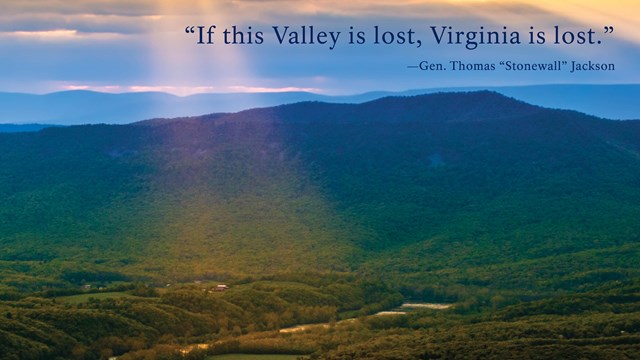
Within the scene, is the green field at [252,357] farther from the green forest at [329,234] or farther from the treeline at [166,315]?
the treeline at [166,315]

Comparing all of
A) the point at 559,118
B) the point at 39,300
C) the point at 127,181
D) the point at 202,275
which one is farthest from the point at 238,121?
the point at 39,300

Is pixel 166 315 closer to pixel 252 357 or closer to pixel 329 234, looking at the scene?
pixel 252 357

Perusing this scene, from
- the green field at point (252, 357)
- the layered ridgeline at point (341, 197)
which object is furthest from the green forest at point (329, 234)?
the green field at point (252, 357)

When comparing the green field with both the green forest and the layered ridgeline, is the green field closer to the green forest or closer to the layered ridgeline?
the green forest

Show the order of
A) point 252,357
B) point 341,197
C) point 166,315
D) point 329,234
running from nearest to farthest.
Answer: point 252,357 → point 166,315 → point 329,234 → point 341,197

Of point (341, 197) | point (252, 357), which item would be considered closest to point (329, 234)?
point (341, 197)
